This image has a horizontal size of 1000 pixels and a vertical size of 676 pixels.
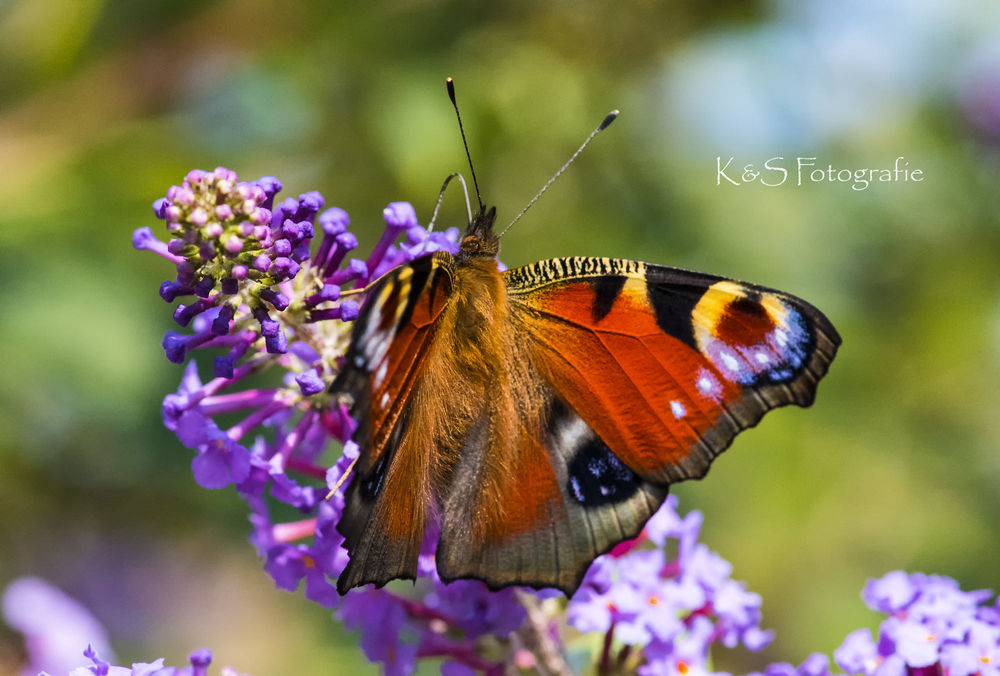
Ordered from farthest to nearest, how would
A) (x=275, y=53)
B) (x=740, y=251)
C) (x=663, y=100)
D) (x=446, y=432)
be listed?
(x=663, y=100)
(x=740, y=251)
(x=275, y=53)
(x=446, y=432)

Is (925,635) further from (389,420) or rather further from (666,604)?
(389,420)

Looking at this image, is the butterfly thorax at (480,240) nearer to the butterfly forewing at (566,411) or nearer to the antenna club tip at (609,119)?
the butterfly forewing at (566,411)

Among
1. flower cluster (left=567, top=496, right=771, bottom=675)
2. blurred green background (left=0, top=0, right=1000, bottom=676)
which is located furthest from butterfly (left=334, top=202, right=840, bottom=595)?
blurred green background (left=0, top=0, right=1000, bottom=676)

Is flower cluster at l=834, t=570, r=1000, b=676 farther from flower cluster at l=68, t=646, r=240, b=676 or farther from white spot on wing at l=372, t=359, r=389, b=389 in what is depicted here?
flower cluster at l=68, t=646, r=240, b=676

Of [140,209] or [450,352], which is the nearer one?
[450,352]

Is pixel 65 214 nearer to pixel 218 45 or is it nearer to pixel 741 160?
pixel 218 45

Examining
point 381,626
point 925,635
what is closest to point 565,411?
point 381,626

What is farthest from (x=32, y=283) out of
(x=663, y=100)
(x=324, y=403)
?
(x=663, y=100)
